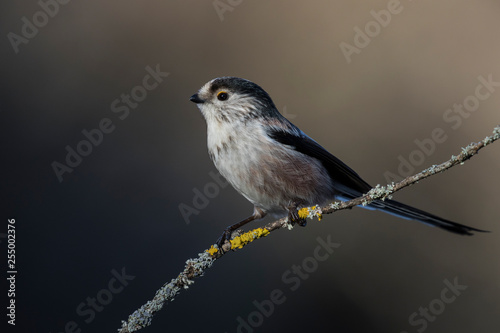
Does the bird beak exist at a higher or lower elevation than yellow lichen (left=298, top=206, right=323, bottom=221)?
higher

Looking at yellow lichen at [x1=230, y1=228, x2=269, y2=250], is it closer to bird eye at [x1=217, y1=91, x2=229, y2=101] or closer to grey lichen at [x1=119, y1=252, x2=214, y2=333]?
grey lichen at [x1=119, y1=252, x2=214, y2=333]

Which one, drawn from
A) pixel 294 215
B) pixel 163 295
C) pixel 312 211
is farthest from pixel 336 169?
pixel 163 295

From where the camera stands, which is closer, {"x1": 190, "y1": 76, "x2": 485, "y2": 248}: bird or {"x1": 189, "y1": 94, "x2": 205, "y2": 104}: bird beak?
{"x1": 190, "y1": 76, "x2": 485, "y2": 248}: bird

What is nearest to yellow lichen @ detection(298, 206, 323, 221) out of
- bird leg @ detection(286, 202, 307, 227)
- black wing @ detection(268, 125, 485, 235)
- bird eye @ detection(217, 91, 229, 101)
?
bird leg @ detection(286, 202, 307, 227)

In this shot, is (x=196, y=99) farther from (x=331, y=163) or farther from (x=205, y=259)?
(x=205, y=259)

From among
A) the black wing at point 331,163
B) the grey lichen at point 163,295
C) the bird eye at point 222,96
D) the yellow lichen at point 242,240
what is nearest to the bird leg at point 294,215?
the yellow lichen at point 242,240

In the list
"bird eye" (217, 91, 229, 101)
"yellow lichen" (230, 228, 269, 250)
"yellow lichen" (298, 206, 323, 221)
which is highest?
"bird eye" (217, 91, 229, 101)

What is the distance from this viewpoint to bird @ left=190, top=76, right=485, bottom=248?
369cm

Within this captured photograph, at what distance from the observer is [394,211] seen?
3.73 m

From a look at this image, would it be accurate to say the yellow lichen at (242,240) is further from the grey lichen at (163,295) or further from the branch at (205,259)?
the grey lichen at (163,295)

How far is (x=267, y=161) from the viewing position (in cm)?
373

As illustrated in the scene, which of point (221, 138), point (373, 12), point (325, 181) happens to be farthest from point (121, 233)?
point (373, 12)

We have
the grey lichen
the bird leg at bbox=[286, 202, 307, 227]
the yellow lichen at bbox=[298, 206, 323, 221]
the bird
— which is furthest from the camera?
the bird

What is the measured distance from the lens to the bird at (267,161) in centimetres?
369
